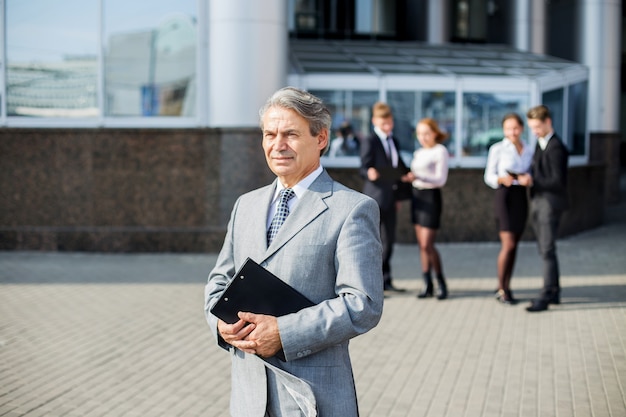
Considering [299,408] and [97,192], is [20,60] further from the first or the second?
[299,408]

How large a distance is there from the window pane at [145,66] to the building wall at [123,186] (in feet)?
1.71

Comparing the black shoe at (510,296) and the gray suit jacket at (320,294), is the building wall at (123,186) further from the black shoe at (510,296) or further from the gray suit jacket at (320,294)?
the gray suit jacket at (320,294)

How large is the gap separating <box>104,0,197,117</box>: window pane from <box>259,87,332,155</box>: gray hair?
33.1 ft

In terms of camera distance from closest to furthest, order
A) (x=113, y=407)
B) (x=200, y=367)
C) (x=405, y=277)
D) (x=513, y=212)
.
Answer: (x=113, y=407) < (x=200, y=367) < (x=513, y=212) < (x=405, y=277)

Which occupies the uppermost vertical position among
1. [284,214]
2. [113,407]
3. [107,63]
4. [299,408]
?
[107,63]

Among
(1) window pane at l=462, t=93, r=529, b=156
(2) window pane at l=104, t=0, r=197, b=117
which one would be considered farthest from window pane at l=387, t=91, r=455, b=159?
(2) window pane at l=104, t=0, r=197, b=117

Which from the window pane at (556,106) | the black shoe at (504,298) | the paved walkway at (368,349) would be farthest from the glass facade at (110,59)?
the window pane at (556,106)

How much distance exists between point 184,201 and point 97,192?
4.17 feet

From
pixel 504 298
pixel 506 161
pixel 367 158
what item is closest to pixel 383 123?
pixel 367 158

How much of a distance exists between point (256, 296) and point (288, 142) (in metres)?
0.53

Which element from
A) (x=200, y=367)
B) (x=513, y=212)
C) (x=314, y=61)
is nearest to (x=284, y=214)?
(x=200, y=367)

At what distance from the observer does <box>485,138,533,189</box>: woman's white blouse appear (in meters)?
9.02

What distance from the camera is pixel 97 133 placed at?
41.3ft

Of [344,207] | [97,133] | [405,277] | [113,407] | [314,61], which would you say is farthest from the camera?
[314,61]
